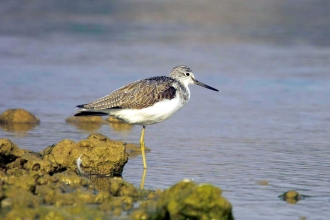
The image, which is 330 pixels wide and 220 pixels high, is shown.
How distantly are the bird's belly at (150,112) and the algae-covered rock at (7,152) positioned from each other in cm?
164

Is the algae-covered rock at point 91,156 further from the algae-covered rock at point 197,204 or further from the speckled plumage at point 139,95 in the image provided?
the algae-covered rock at point 197,204

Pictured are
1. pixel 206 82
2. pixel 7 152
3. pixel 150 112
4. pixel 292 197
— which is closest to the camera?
pixel 292 197

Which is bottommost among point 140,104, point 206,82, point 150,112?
point 150,112

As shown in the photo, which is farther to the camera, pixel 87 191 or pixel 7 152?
pixel 7 152

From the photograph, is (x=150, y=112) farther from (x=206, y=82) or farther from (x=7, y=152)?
(x=206, y=82)

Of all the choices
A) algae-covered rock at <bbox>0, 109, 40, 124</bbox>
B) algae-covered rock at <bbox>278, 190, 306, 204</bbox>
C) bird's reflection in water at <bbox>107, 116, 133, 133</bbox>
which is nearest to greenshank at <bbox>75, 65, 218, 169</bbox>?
bird's reflection in water at <bbox>107, 116, 133, 133</bbox>

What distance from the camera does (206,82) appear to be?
1563 cm

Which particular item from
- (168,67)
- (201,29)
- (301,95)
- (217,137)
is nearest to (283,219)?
(217,137)

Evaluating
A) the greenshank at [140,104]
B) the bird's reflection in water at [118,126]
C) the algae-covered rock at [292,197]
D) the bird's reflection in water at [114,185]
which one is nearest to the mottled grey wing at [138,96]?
the greenshank at [140,104]

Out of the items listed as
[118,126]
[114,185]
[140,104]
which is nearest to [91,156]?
[114,185]

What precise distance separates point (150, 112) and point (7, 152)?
215 cm

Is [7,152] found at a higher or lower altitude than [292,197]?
higher

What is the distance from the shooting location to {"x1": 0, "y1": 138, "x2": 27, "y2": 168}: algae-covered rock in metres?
8.17

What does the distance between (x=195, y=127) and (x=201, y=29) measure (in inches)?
482
